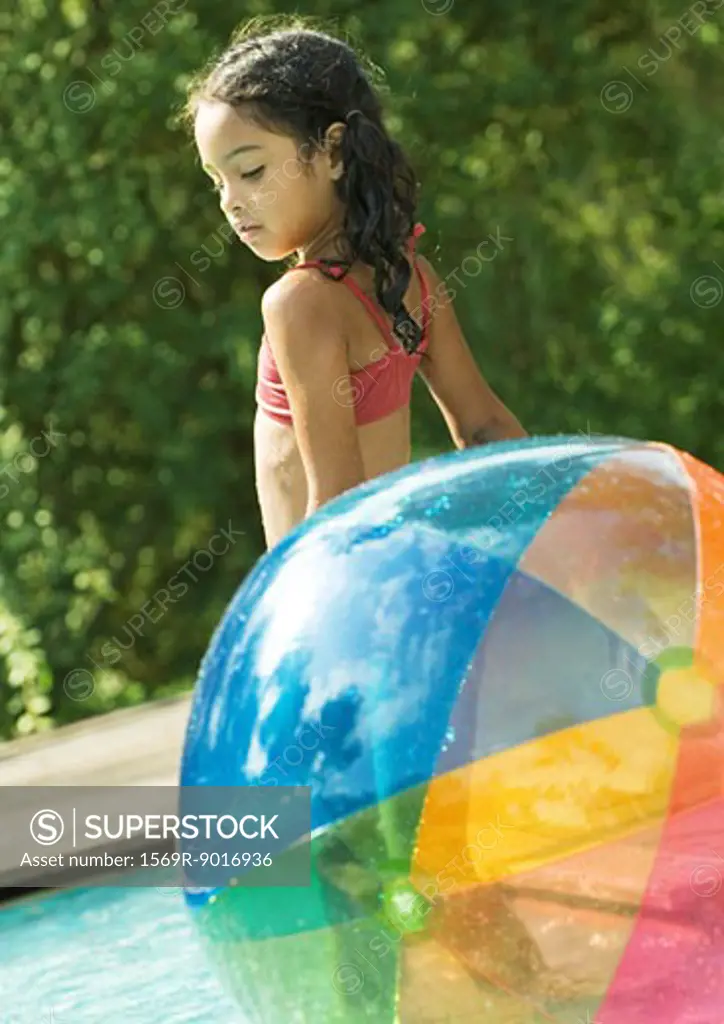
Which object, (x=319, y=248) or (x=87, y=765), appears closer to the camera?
(x=319, y=248)

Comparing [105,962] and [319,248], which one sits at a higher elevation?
[319,248]

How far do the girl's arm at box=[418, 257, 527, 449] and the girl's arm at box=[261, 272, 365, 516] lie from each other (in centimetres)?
49

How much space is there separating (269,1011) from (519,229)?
253 inches

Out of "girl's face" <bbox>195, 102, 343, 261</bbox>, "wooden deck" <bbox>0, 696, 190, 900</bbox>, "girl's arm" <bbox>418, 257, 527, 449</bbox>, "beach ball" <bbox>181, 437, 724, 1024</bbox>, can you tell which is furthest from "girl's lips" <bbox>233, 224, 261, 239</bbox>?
"wooden deck" <bbox>0, 696, 190, 900</bbox>

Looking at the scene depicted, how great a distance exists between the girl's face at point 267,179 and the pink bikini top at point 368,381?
0.40 ft

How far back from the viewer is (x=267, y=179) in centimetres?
403

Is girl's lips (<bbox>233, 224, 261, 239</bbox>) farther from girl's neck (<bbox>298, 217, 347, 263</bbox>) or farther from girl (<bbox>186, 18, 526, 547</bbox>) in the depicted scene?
girl's neck (<bbox>298, 217, 347, 263</bbox>)

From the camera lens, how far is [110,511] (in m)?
8.88

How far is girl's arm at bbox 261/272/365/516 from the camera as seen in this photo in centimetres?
390

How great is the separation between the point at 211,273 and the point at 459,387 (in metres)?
4.67

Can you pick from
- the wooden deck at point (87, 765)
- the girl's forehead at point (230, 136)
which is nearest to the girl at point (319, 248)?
the girl's forehead at point (230, 136)

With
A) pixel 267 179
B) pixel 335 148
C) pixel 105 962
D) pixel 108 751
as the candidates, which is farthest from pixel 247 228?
pixel 108 751

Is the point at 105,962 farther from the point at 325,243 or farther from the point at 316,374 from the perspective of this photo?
the point at 325,243

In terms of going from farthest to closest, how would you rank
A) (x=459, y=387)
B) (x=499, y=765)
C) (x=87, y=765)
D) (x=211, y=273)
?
(x=211, y=273) < (x=87, y=765) < (x=459, y=387) < (x=499, y=765)
